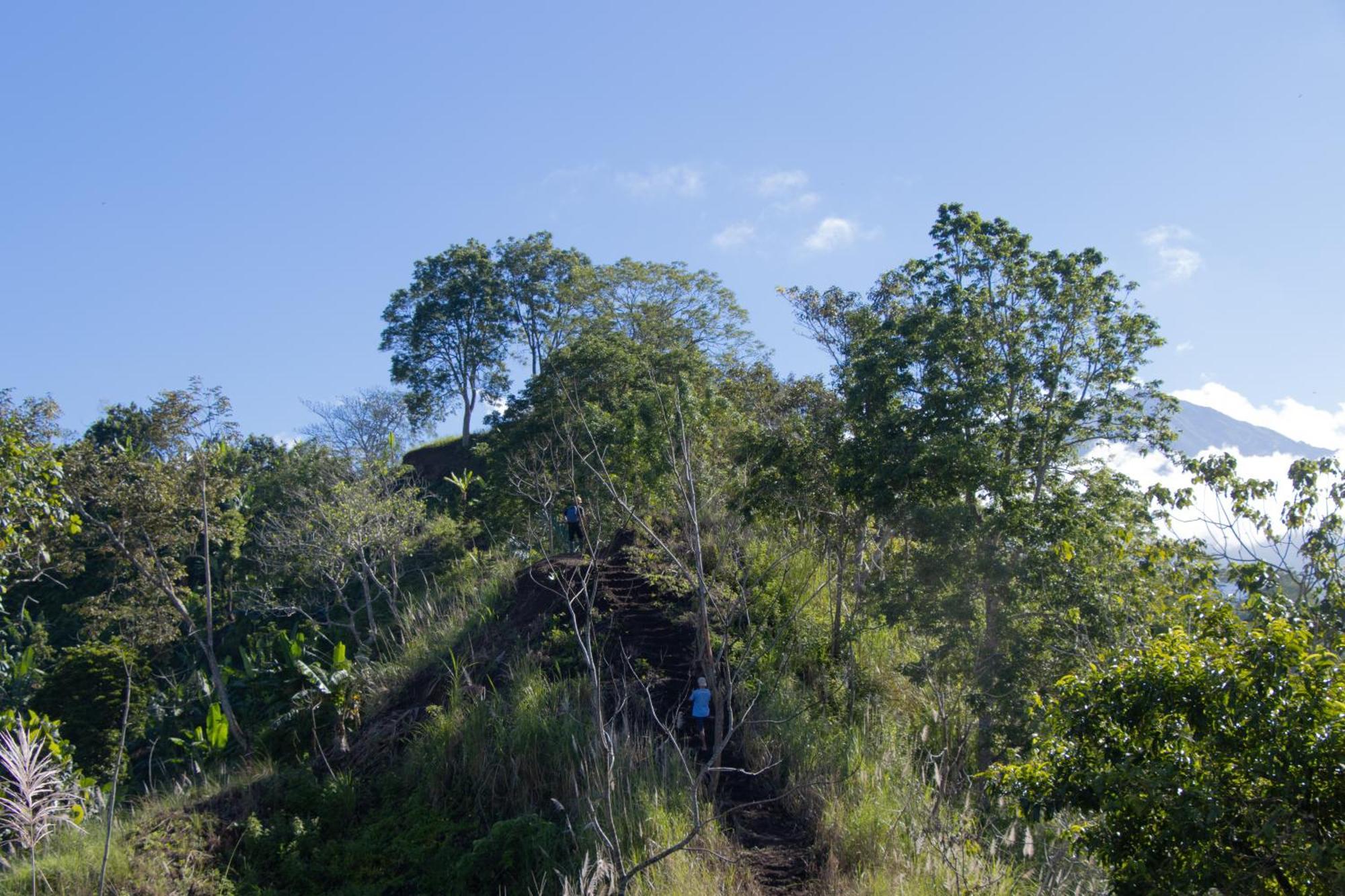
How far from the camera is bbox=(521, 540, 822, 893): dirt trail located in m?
9.30

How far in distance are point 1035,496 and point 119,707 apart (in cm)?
1645

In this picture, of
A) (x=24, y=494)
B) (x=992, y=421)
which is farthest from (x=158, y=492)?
(x=992, y=421)

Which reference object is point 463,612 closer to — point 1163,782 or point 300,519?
point 300,519

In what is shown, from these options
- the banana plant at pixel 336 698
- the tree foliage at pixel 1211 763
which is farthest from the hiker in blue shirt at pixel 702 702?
the banana plant at pixel 336 698

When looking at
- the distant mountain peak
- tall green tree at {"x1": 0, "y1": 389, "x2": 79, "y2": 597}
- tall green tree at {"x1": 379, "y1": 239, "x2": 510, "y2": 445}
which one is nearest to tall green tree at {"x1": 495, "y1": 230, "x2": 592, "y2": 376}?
tall green tree at {"x1": 379, "y1": 239, "x2": 510, "y2": 445}

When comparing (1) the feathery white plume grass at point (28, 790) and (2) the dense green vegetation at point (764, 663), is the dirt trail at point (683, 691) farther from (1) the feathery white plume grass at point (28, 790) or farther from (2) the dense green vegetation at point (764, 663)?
(1) the feathery white plume grass at point (28, 790)

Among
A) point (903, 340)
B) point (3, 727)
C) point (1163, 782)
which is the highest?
point (903, 340)

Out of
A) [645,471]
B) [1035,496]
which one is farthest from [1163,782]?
[645,471]

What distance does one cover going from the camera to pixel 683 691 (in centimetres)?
1305

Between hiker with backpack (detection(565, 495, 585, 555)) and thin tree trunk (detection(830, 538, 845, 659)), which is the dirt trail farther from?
thin tree trunk (detection(830, 538, 845, 659))

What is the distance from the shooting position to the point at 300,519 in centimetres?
2317

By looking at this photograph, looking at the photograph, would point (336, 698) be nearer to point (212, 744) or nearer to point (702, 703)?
point (212, 744)

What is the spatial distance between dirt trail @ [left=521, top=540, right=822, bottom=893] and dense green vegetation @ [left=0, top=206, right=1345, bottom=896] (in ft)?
0.17

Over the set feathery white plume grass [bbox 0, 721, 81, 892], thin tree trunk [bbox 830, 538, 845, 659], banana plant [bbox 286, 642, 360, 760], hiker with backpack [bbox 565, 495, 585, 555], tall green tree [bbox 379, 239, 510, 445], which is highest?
tall green tree [bbox 379, 239, 510, 445]
